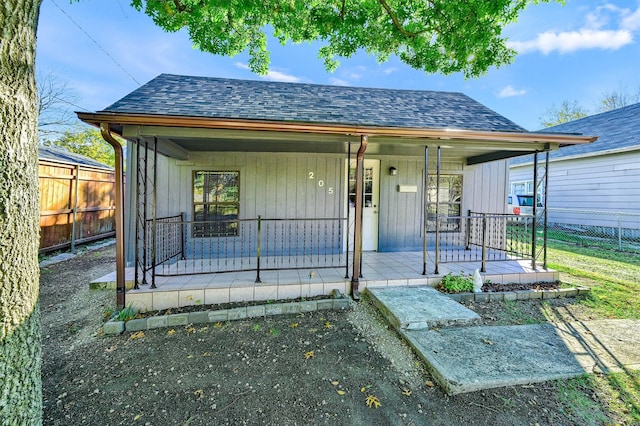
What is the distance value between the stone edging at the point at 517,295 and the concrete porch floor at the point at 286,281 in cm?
42

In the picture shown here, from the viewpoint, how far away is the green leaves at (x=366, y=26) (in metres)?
4.64

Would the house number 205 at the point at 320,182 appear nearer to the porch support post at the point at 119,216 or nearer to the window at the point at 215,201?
the window at the point at 215,201

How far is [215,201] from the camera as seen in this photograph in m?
5.74

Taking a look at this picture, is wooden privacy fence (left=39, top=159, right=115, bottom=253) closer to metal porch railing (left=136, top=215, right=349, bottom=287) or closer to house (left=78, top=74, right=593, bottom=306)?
house (left=78, top=74, right=593, bottom=306)

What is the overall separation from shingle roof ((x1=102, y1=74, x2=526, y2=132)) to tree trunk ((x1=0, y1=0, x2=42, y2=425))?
2.78m

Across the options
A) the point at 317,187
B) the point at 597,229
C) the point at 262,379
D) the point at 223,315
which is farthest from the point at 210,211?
the point at 597,229

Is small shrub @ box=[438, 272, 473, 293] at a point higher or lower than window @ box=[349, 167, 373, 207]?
lower

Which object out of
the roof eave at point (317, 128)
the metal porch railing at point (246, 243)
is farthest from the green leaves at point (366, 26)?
the metal porch railing at point (246, 243)

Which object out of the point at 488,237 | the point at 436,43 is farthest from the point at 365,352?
Answer: the point at 436,43

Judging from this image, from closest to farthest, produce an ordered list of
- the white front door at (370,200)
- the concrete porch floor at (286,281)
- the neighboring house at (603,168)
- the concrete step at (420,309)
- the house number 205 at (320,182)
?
the concrete step at (420,309)
the concrete porch floor at (286,281)
the house number 205 at (320,182)
the white front door at (370,200)
the neighboring house at (603,168)

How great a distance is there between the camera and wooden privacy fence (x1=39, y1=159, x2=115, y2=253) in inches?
258

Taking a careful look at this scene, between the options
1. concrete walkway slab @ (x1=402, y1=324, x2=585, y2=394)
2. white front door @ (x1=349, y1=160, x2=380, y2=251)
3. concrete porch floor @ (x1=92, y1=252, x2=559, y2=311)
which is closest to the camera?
concrete walkway slab @ (x1=402, y1=324, x2=585, y2=394)

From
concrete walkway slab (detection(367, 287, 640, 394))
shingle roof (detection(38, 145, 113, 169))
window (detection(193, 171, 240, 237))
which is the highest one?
shingle roof (detection(38, 145, 113, 169))

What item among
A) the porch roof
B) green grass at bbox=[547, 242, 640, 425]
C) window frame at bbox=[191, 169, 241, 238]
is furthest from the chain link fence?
window frame at bbox=[191, 169, 241, 238]
